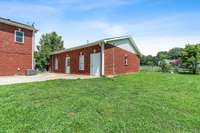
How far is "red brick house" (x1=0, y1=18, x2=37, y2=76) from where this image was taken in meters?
18.3

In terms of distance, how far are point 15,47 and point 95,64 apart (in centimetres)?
687

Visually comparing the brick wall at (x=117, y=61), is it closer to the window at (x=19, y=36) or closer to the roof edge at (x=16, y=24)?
the roof edge at (x=16, y=24)

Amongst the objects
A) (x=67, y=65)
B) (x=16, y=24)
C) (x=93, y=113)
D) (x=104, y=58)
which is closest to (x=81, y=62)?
(x=67, y=65)

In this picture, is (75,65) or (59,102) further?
(75,65)

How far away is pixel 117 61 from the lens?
70.6 ft

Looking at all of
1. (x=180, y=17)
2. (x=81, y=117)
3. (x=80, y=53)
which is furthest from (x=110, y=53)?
(x=81, y=117)

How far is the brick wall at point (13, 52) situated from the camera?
18.3 m

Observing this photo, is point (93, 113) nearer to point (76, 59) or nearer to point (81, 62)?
point (81, 62)

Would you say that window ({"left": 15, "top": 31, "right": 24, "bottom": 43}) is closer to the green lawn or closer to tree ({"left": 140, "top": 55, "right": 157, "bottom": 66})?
the green lawn

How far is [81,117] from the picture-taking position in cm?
620

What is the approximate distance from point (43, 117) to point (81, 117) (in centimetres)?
100

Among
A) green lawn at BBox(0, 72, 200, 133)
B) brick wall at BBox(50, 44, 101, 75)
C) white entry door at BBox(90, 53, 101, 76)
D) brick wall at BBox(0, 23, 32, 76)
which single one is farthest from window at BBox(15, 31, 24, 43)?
green lawn at BBox(0, 72, 200, 133)

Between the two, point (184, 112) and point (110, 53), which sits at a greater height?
point (110, 53)

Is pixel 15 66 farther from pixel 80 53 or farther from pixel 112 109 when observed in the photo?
pixel 112 109
